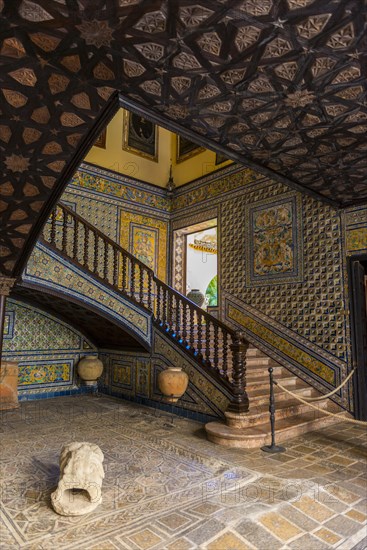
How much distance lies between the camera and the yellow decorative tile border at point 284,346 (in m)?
6.09

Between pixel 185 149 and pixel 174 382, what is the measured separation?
6460 millimetres

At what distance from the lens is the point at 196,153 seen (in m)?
9.50

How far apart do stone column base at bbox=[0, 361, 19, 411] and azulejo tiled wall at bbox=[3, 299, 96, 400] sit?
26 cm

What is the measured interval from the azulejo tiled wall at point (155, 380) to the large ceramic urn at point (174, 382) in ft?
0.66

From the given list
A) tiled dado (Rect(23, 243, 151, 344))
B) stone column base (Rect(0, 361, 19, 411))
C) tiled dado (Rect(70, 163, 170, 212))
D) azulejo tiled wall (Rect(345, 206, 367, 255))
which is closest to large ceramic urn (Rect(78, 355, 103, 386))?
stone column base (Rect(0, 361, 19, 411))

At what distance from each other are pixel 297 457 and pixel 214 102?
3.73 meters

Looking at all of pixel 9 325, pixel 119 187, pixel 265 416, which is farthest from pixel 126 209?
pixel 265 416

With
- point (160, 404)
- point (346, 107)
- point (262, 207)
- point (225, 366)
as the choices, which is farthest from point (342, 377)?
point (346, 107)

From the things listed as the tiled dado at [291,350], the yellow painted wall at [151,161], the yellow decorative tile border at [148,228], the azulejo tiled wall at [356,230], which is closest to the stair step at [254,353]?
the tiled dado at [291,350]

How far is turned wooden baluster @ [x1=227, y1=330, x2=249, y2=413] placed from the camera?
16.2 ft

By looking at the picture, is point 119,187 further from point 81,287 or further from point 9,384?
point 9,384

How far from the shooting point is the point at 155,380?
6641 millimetres

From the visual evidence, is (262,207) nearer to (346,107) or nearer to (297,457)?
(346,107)

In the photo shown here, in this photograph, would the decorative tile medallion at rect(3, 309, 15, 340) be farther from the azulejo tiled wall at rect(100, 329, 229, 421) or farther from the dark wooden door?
the dark wooden door
